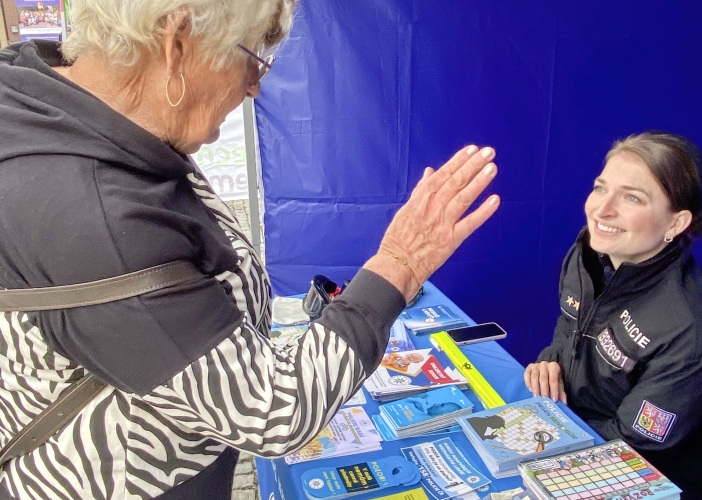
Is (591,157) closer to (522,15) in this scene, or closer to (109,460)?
(522,15)

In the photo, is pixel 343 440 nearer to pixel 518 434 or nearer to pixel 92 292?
pixel 518 434

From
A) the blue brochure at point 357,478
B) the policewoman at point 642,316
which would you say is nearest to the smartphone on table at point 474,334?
the policewoman at point 642,316

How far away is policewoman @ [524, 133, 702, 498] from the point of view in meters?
1.50

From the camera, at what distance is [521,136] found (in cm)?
268

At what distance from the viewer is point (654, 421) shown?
1.49 m

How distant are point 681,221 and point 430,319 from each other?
0.86 m

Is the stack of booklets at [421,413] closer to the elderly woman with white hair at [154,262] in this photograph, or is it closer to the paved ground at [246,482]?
the elderly woman with white hair at [154,262]

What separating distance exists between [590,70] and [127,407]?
2.62 meters

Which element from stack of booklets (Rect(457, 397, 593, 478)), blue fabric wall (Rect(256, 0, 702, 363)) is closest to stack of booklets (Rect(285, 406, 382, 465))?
stack of booklets (Rect(457, 397, 593, 478))

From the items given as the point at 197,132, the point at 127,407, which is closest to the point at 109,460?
the point at 127,407

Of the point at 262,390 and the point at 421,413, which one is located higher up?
the point at 262,390

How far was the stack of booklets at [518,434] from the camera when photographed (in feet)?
3.94

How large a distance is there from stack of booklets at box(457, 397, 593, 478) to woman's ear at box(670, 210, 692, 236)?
71 centimetres

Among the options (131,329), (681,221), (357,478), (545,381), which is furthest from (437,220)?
(681,221)
